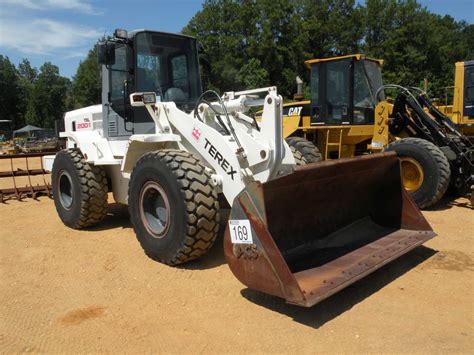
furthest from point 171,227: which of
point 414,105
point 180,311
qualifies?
point 414,105

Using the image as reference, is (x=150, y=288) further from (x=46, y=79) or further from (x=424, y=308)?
(x=46, y=79)

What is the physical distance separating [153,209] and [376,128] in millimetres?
5106

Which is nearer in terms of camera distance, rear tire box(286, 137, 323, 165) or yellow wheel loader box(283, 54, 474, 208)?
yellow wheel loader box(283, 54, 474, 208)

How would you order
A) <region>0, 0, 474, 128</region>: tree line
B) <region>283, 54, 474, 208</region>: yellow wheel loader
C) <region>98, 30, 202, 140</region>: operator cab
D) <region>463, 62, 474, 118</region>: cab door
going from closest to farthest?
<region>98, 30, 202, 140</region>: operator cab < <region>283, 54, 474, 208</region>: yellow wheel loader < <region>463, 62, 474, 118</region>: cab door < <region>0, 0, 474, 128</region>: tree line

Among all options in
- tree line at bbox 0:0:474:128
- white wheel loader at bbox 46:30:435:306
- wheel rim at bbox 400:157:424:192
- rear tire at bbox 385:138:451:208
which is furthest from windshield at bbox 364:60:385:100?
tree line at bbox 0:0:474:128

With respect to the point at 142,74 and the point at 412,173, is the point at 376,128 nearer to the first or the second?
the point at 412,173

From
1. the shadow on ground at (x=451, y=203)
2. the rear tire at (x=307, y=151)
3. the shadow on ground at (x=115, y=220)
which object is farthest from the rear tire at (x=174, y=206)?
the shadow on ground at (x=451, y=203)

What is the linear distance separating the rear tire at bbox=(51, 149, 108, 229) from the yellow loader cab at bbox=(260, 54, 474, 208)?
3925mm

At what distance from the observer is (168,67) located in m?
5.67

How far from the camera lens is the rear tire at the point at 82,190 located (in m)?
5.87

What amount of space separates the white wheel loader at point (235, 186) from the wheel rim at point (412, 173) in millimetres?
2183

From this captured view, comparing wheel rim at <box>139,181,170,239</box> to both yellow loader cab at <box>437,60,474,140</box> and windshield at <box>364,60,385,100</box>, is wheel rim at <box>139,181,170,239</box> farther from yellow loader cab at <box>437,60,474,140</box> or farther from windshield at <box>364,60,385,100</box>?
yellow loader cab at <box>437,60,474,140</box>

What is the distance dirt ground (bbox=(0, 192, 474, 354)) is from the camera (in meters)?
3.10

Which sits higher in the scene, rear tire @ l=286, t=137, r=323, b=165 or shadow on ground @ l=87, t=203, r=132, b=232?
rear tire @ l=286, t=137, r=323, b=165
